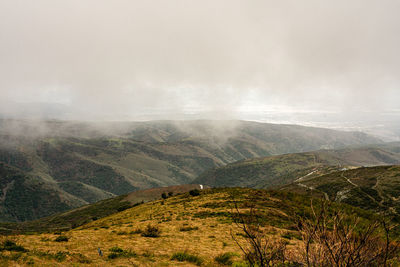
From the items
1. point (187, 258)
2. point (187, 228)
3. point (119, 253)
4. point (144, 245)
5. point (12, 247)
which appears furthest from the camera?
point (187, 228)

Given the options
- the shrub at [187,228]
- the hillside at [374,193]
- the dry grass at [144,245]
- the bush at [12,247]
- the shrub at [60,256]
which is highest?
the bush at [12,247]

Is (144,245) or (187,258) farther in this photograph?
(144,245)

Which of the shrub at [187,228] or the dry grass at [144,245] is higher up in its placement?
the dry grass at [144,245]

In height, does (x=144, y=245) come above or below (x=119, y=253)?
below

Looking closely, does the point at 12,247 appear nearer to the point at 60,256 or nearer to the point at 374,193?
the point at 60,256

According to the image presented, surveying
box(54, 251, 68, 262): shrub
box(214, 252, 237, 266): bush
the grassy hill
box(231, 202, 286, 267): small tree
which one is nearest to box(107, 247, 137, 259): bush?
the grassy hill

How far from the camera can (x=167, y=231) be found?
19.7 meters

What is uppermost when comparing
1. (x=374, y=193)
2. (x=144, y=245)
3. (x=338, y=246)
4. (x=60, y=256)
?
(x=338, y=246)

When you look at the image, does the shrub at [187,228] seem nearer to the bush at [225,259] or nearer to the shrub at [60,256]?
the bush at [225,259]

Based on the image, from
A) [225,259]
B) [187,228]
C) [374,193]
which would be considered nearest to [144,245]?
[225,259]

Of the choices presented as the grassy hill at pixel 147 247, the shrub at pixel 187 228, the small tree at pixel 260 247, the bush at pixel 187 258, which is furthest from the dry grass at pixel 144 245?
the small tree at pixel 260 247

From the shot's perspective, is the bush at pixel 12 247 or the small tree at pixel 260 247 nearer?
the small tree at pixel 260 247

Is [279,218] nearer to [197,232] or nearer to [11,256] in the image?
[197,232]

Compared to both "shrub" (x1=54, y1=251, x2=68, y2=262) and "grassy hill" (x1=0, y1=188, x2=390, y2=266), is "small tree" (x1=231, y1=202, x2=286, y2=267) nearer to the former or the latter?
"grassy hill" (x1=0, y1=188, x2=390, y2=266)
